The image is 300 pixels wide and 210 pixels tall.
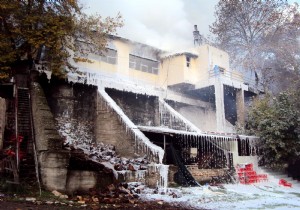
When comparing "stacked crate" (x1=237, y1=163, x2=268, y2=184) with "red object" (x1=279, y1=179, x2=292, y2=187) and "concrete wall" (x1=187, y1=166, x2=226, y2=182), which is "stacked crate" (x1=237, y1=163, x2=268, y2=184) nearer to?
"red object" (x1=279, y1=179, x2=292, y2=187)

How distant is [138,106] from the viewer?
69.4 feet

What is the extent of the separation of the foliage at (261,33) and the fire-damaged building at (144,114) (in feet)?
9.88

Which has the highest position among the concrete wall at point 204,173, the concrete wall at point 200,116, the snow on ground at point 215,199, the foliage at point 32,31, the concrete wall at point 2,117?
the foliage at point 32,31

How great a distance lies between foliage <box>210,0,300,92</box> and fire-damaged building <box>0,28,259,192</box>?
9.88 feet

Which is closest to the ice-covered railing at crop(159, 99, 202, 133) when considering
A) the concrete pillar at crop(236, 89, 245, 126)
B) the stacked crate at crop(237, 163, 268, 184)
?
the stacked crate at crop(237, 163, 268, 184)

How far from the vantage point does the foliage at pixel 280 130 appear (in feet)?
64.2

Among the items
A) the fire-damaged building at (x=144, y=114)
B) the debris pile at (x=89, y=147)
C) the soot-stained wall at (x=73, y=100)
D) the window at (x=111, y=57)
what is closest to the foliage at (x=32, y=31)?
the fire-damaged building at (x=144, y=114)

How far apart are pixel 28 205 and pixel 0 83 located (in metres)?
8.52

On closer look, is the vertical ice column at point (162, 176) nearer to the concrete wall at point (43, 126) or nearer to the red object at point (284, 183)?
the concrete wall at point (43, 126)

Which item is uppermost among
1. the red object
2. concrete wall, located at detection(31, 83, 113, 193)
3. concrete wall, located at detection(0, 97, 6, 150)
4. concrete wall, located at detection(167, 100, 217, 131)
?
concrete wall, located at detection(167, 100, 217, 131)

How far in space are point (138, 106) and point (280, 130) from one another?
910 centimetres

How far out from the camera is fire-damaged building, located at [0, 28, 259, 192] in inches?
482

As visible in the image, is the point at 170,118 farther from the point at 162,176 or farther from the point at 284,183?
the point at 162,176

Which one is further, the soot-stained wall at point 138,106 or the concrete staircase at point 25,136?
the soot-stained wall at point 138,106
